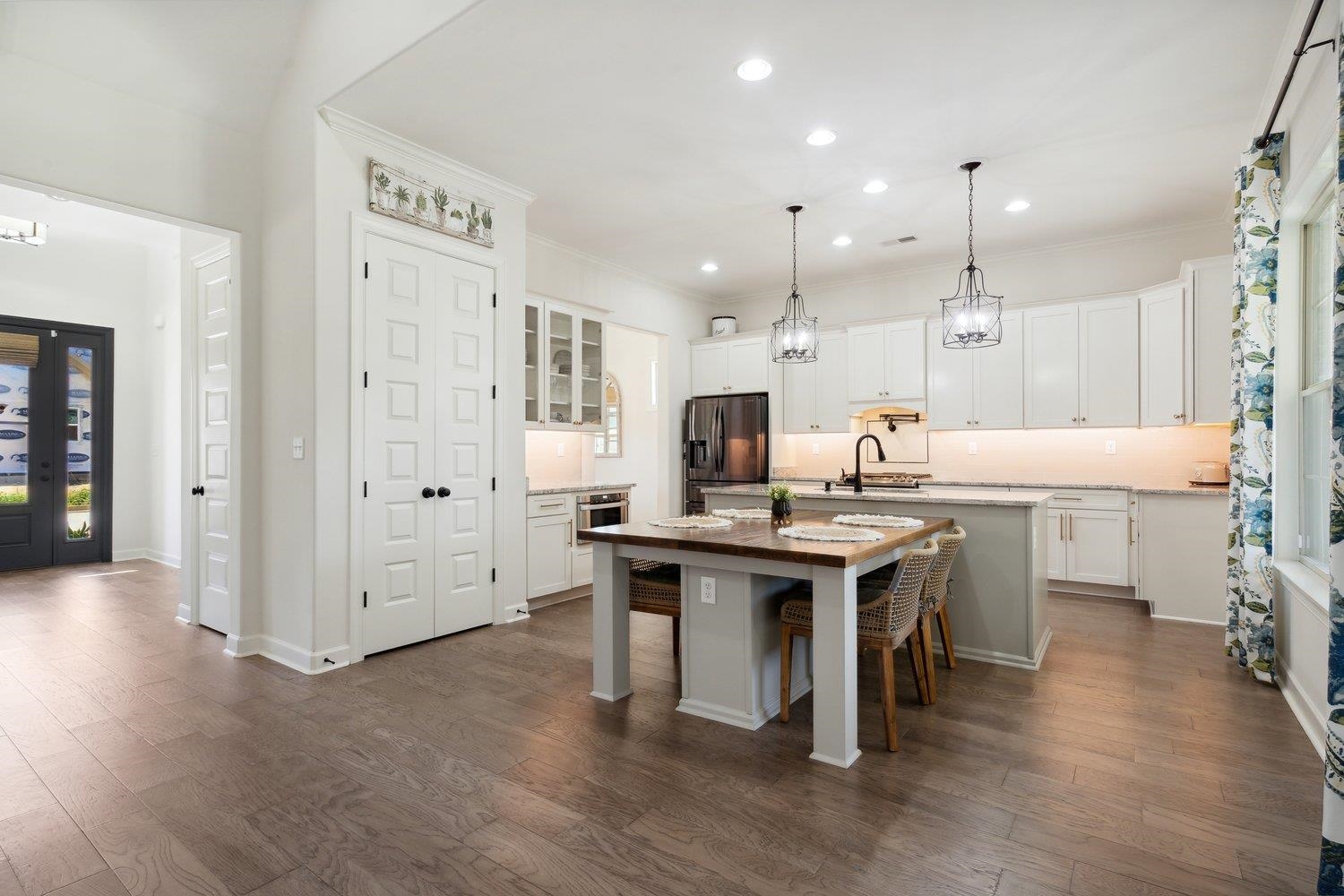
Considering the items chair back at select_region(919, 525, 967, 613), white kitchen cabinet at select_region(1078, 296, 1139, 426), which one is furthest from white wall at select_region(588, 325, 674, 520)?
chair back at select_region(919, 525, 967, 613)

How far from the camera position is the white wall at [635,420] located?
8336 mm

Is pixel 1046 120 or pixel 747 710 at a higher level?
pixel 1046 120

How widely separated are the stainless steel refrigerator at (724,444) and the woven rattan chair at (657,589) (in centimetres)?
338

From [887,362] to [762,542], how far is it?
4.28m

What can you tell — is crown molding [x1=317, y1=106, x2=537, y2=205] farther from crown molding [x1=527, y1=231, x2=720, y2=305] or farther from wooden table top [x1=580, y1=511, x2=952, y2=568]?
wooden table top [x1=580, y1=511, x2=952, y2=568]

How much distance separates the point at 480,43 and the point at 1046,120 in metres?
2.94

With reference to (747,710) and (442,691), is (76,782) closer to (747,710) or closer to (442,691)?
(442,691)

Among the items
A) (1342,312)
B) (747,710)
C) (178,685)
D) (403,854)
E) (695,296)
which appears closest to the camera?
(1342,312)

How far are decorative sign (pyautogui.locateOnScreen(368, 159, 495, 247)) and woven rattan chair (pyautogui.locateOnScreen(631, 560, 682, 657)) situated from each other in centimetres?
245

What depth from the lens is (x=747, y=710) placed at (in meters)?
2.84

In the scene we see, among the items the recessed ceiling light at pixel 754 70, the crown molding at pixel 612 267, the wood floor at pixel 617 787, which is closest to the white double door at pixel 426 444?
the wood floor at pixel 617 787

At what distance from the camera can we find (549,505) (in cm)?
514

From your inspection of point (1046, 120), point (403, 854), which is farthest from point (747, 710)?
point (1046, 120)

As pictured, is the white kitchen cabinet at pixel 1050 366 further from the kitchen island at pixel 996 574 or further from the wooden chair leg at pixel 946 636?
the wooden chair leg at pixel 946 636
